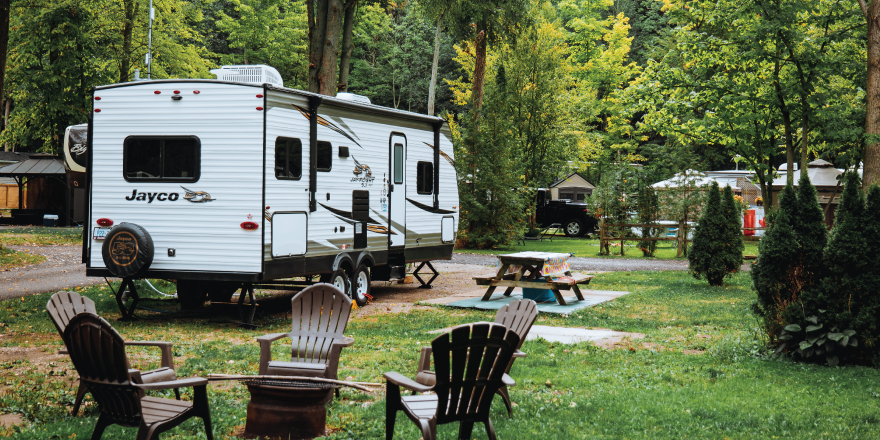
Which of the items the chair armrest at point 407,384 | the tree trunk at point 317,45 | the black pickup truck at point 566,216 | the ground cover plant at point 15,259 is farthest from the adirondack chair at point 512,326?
the black pickup truck at point 566,216

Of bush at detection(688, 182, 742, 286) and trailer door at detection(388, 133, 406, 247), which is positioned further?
bush at detection(688, 182, 742, 286)

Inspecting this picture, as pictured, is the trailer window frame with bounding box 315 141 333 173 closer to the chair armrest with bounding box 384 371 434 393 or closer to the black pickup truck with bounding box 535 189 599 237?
the chair armrest with bounding box 384 371 434 393

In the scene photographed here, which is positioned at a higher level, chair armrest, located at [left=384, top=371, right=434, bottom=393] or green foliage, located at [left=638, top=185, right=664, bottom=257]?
green foliage, located at [left=638, top=185, right=664, bottom=257]

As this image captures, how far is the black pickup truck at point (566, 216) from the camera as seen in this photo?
31.2 meters

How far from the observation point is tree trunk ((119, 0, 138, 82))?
91.7ft

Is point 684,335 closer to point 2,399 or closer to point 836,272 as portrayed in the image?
point 836,272

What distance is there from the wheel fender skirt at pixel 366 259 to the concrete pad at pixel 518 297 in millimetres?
1126

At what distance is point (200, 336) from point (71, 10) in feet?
69.1

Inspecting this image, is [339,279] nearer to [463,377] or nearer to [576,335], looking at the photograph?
[576,335]

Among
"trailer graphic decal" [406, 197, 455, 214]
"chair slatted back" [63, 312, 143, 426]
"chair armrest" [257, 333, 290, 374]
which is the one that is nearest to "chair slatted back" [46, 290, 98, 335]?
"chair slatted back" [63, 312, 143, 426]

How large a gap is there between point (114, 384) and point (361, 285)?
315 inches

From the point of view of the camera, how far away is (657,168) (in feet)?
78.4

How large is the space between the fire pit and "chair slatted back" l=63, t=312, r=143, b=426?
80 centimetres

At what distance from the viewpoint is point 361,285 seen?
12250mm
